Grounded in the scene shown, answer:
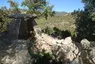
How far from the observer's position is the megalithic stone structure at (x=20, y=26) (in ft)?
71.1

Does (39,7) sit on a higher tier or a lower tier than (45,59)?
higher

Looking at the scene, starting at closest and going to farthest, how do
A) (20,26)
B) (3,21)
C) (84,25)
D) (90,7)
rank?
1. (90,7)
2. (84,25)
3. (20,26)
4. (3,21)

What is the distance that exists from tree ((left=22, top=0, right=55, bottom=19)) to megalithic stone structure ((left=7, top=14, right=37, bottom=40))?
899 centimetres

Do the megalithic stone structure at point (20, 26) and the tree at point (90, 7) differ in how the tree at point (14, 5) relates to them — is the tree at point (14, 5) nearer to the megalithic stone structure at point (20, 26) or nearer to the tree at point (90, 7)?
the megalithic stone structure at point (20, 26)

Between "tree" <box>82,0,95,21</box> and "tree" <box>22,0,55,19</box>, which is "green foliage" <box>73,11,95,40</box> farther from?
"tree" <box>22,0,55,19</box>

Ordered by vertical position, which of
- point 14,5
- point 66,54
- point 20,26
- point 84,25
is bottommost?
point 66,54

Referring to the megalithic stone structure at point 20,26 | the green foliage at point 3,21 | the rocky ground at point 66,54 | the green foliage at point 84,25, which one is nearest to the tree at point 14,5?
the green foliage at point 3,21

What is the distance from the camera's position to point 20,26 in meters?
23.2

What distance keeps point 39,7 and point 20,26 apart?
1176 centimetres

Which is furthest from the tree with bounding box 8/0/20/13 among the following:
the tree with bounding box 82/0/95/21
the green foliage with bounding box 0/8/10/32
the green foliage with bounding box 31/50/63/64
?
the green foliage with bounding box 31/50/63/64

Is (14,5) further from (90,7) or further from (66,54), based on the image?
(66,54)

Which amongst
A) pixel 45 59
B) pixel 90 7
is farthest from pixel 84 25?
pixel 45 59

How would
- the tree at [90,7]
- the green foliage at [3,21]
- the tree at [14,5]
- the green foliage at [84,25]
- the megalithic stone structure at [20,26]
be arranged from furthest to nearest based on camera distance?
the tree at [14,5], the green foliage at [3,21], the megalithic stone structure at [20,26], the green foliage at [84,25], the tree at [90,7]

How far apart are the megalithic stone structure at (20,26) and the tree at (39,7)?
8.99m
